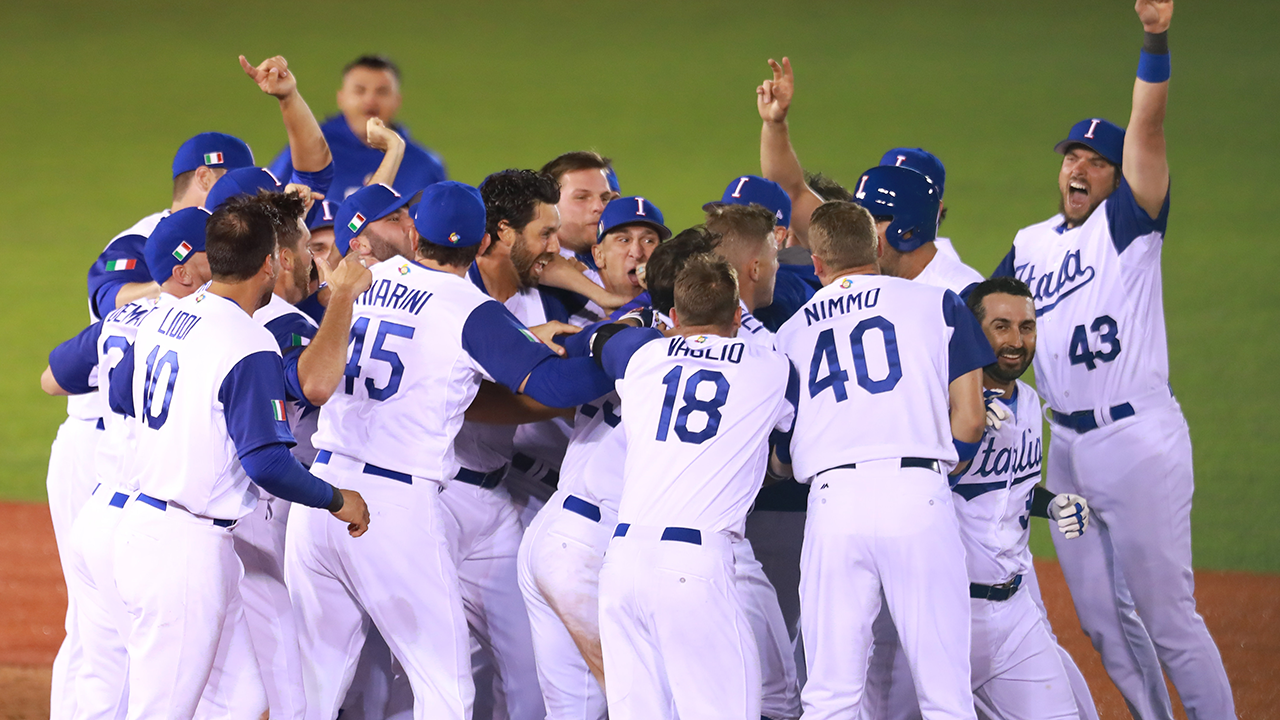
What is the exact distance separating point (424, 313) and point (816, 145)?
598 inches

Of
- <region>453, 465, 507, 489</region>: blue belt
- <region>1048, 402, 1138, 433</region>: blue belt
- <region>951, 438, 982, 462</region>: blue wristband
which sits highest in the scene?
<region>1048, 402, 1138, 433</region>: blue belt

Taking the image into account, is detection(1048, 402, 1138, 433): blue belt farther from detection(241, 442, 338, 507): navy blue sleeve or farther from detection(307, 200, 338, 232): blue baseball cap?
detection(307, 200, 338, 232): blue baseball cap

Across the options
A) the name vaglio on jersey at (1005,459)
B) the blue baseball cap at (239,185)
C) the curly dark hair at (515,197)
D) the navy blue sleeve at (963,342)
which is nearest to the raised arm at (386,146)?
the blue baseball cap at (239,185)

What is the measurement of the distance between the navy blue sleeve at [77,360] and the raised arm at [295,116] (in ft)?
5.38

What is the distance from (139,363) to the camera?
3861 mm

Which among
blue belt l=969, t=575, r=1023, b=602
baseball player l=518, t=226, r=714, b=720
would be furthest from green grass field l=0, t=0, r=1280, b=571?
baseball player l=518, t=226, r=714, b=720

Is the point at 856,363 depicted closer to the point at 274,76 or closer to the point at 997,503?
the point at 997,503

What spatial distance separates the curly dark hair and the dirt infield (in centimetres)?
314

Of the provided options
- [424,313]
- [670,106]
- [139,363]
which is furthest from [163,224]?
[670,106]

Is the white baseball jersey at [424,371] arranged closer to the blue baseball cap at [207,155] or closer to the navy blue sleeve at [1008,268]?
the blue baseball cap at [207,155]

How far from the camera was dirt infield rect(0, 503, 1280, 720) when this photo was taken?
579 centimetres

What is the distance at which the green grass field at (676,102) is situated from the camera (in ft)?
49.7

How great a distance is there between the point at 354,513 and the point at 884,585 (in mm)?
1648

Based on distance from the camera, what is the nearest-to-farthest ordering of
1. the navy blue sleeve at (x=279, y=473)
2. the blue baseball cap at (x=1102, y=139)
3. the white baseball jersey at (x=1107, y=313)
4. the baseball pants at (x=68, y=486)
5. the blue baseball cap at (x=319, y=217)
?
the navy blue sleeve at (x=279, y=473), the baseball pants at (x=68, y=486), the white baseball jersey at (x=1107, y=313), the blue baseball cap at (x=1102, y=139), the blue baseball cap at (x=319, y=217)
